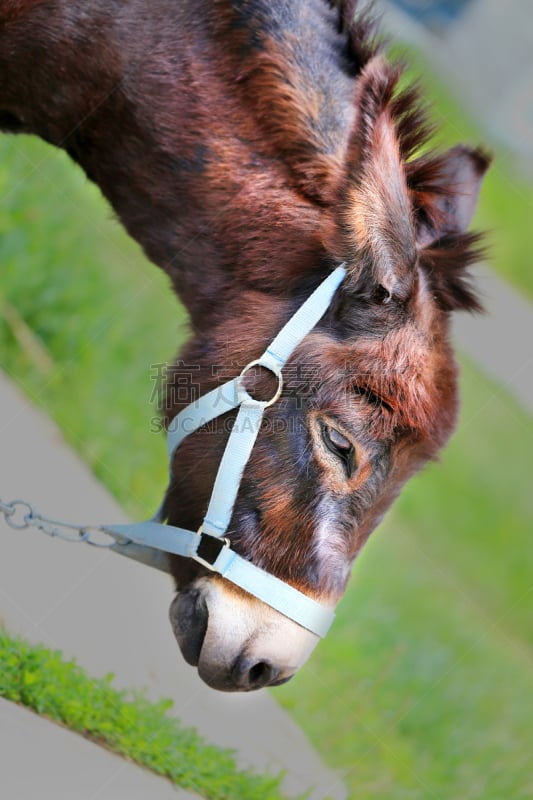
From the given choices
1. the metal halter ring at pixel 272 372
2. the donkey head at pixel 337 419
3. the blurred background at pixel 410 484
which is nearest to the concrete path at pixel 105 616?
the blurred background at pixel 410 484

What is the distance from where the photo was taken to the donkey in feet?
8.15

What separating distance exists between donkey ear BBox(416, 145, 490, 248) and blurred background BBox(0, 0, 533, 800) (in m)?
0.11

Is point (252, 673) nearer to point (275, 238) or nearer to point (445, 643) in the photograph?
point (275, 238)

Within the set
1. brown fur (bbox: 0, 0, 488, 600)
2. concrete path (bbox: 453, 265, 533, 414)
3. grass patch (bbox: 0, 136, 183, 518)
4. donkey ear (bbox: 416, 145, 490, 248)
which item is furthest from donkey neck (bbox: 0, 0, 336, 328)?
concrete path (bbox: 453, 265, 533, 414)

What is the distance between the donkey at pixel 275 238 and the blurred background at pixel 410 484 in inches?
11.7

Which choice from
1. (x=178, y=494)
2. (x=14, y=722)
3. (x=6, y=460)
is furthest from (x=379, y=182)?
(x=6, y=460)

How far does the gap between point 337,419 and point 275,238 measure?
587mm

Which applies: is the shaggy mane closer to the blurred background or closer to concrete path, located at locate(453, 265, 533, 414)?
the blurred background

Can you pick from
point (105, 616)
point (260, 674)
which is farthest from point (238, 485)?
point (105, 616)

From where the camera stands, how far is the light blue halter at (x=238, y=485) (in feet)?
8.14

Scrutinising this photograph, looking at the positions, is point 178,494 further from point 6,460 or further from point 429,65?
point 429,65

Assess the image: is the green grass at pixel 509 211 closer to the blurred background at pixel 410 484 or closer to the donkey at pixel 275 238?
the blurred background at pixel 410 484

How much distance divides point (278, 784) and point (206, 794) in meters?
0.36

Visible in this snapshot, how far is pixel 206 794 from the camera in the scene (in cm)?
323
